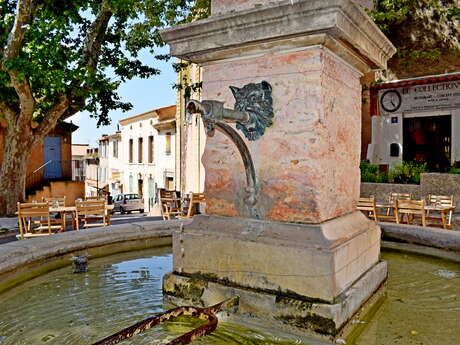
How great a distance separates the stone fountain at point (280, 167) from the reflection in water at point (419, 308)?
0.61 ft

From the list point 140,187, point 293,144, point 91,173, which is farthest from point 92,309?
point 91,173

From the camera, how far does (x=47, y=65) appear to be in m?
9.89

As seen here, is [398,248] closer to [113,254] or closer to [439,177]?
[113,254]

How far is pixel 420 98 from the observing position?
1620 centimetres

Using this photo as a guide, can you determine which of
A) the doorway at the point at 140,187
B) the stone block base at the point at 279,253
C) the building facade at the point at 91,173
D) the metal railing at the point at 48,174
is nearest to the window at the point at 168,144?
the doorway at the point at 140,187

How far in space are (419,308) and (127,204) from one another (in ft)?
81.8

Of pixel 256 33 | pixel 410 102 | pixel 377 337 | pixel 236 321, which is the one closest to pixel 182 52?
pixel 256 33

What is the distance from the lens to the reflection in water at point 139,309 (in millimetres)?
2324

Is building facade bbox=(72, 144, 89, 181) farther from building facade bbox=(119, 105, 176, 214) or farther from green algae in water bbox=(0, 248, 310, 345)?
green algae in water bbox=(0, 248, 310, 345)

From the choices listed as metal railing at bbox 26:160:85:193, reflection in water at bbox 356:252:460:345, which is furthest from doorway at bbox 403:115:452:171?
metal railing at bbox 26:160:85:193

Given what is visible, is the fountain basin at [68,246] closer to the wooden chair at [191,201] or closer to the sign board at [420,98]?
the wooden chair at [191,201]

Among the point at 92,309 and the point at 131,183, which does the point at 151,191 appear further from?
the point at 92,309

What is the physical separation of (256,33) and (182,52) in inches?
24.6

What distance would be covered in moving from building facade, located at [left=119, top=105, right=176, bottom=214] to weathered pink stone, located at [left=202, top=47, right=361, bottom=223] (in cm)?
2261
